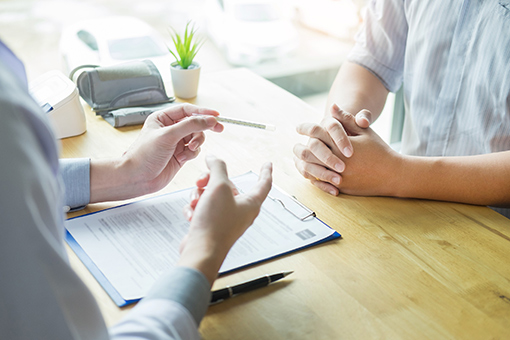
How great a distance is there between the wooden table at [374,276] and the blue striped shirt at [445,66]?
0.31m

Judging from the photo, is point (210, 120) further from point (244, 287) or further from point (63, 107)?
point (63, 107)

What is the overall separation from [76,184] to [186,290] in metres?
0.47

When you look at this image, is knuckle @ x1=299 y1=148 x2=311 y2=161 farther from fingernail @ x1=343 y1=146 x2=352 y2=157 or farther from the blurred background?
the blurred background

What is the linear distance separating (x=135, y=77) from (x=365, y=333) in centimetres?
104

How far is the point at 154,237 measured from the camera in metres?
0.88

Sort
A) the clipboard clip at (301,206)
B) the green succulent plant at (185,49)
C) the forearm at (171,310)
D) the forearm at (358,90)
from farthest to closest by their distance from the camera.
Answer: the green succulent plant at (185,49) < the forearm at (358,90) < the clipboard clip at (301,206) < the forearm at (171,310)

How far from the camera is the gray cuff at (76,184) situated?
97 centimetres

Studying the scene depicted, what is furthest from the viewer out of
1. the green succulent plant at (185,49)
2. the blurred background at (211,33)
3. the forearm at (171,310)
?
the blurred background at (211,33)

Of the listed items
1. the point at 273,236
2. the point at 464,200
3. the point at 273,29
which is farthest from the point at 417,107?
the point at 273,29

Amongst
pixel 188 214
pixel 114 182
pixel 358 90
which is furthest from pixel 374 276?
pixel 358 90

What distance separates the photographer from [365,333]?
2.29 feet

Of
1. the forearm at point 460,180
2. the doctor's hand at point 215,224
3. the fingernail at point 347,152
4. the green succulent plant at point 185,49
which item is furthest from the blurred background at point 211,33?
the doctor's hand at point 215,224

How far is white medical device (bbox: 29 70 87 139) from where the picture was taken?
1.27m

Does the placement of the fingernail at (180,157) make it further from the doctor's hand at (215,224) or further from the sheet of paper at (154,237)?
the doctor's hand at (215,224)
